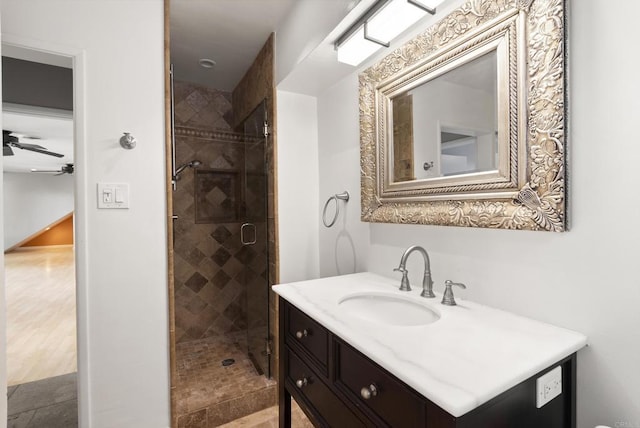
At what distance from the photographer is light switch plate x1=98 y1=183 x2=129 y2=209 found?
147cm

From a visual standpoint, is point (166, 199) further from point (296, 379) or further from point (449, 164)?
point (449, 164)

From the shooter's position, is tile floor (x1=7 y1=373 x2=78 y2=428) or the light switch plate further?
tile floor (x1=7 y1=373 x2=78 y2=428)

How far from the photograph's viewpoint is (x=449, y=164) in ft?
3.90

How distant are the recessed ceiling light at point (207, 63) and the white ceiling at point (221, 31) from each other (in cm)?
3

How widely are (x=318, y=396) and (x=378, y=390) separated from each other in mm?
398

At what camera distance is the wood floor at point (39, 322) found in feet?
7.13

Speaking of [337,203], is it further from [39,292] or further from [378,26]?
[39,292]

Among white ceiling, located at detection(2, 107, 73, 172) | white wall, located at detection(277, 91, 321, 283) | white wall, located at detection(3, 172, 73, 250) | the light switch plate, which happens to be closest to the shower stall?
white wall, located at detection(277, 91, 321, 283)

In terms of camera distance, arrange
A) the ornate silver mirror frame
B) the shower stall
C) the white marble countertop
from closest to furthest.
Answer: the white marble countertop, the ornate silver mirror frame, the shower stall

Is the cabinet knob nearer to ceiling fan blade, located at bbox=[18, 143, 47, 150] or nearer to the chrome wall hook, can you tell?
the chrome wall hook

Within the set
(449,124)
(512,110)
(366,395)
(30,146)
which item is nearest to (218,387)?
(366,395)

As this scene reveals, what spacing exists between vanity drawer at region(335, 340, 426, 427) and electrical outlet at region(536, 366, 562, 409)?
1.04 feet

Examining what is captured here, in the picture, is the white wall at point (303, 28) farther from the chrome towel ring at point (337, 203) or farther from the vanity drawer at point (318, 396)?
the vanity drawer at point (318, 396)

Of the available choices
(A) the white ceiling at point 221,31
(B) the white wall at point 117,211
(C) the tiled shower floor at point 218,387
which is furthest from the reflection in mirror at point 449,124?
(C) the tiled shower floor at point 218,387
